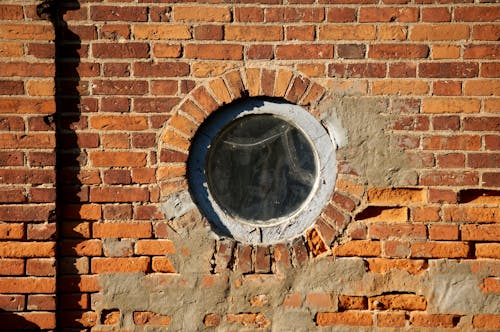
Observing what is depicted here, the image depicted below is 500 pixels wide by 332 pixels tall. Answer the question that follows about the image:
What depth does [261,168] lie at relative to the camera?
2.65 meters

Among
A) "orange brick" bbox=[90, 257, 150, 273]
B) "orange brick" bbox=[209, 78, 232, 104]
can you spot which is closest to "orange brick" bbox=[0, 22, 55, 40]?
"orange brick" bbox=[209, 78, 232, 104]

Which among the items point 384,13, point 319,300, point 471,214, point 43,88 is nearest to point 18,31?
point 43,88

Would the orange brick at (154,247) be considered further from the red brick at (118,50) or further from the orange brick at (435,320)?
the orange brick at (435,320)

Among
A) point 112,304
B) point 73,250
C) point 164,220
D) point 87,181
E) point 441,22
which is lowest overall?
point 112,304

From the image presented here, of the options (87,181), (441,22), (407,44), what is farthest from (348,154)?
(87,181)

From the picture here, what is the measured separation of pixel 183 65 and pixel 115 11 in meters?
0.45

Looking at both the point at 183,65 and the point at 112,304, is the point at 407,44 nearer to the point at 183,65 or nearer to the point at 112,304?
the point at 183,65

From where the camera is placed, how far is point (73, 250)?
254cm

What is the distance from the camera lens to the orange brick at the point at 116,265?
8.31 ft

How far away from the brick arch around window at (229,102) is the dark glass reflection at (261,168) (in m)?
0.16

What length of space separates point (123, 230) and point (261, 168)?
800 mm

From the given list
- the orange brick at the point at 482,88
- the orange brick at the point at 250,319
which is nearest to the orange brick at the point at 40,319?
the orange brick at the point at 250,319

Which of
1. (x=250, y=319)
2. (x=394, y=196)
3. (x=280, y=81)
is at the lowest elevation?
(x=250, y=319)

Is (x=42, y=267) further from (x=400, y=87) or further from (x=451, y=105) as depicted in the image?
(x=451, y=105)
